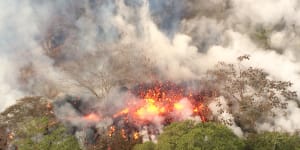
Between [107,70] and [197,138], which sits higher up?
[107,70]

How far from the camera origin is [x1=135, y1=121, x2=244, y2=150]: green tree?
155ft

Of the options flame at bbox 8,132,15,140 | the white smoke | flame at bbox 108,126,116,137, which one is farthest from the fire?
flame at bbox 8,132,15,140

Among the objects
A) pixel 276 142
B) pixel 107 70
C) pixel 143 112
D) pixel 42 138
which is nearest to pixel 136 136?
pixel 143 112

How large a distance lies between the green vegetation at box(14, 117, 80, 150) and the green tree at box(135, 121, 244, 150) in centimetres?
916

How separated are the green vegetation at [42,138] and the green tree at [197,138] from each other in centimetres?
916

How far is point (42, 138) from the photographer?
49.9m

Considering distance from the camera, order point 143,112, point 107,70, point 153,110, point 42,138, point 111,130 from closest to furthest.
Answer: point 42,138, point 111,130, point 143,112, point 153,110, point 107,70

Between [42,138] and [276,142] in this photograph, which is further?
[276,142]

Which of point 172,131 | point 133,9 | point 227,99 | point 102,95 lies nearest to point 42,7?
point 133,9

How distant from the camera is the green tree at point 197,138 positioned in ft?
155

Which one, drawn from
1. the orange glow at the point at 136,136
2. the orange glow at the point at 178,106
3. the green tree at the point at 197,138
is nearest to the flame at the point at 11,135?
the green tree at the point at 197,138

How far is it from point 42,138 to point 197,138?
622 inches

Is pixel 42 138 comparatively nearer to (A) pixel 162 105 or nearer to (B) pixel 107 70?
(B) pixel 107 70

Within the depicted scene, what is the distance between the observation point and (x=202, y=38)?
89.8 meters
